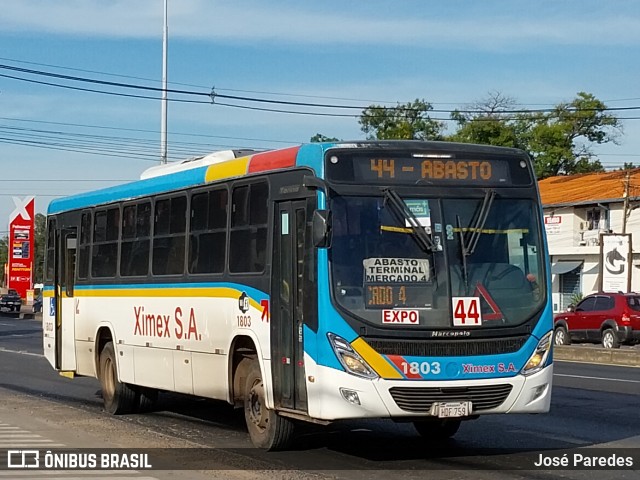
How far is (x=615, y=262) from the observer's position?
153 ft

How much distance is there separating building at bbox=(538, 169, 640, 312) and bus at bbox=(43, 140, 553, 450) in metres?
41.9

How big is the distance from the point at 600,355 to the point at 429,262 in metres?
18.6

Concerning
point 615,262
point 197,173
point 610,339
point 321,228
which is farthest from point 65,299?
point 615,262

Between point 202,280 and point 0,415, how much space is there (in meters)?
4.08

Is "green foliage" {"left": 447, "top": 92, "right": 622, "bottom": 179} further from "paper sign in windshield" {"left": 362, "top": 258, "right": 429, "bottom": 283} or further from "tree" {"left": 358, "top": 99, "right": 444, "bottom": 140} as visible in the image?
"paper sign in windshield" {"left": 362, "top": 258, "right": 429, "bottom": 283}

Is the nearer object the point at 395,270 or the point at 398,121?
the point at 395,270

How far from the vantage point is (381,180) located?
11258 millimetres

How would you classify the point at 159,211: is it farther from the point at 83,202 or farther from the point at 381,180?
the point at 381,180

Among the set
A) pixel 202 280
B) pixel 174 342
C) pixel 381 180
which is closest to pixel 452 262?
pixel 381 180

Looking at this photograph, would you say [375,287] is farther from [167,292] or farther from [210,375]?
[167,292]

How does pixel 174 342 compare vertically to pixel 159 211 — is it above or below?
Result: below

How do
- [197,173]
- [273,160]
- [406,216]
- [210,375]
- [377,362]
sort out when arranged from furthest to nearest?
[197,173]
[210,375]
[273,160]
[406,216]
[377,362]

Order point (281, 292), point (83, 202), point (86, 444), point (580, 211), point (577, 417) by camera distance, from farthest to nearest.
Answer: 1. point (580, 211)
2. point (83, 202)
3. point (577, 417)
4. point (86, 444)
5. point (281, 292)

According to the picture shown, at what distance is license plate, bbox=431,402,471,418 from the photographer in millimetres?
10773
